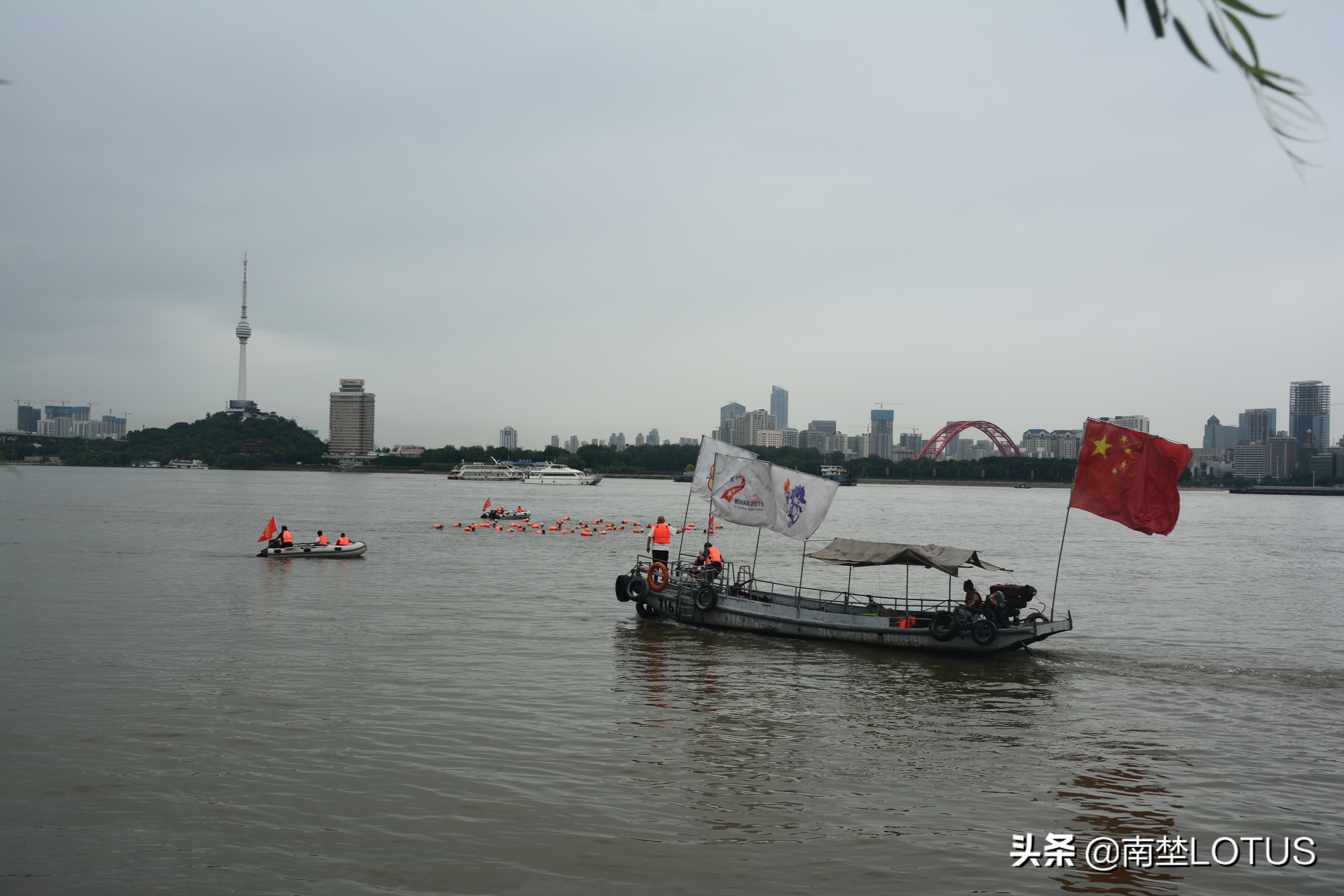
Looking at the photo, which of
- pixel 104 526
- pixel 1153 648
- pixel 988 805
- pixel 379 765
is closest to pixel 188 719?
pixel 379 765

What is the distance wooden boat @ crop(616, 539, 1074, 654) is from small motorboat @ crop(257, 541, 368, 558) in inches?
761

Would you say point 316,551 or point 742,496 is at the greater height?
point 742,496

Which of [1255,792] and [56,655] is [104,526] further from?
[1255,792]

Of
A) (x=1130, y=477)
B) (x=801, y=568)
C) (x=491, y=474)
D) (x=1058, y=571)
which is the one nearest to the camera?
(x=1130, y=477)

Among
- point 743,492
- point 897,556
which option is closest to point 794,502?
point 743,492

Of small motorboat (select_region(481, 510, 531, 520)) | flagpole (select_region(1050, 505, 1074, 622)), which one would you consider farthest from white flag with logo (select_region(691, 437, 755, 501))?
small motorboat (select_region(481, 510, 531, 520))

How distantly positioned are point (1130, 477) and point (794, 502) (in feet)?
26.5

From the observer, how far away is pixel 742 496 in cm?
2522

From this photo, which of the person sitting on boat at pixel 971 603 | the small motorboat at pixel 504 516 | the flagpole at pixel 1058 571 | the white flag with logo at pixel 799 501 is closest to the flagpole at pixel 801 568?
the white flag with logo at pixel 799 501

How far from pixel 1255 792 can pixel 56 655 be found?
2405 cm

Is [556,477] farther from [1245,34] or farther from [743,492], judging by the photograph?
[1245,34]

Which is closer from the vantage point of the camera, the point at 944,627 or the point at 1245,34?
the point at 1245,34

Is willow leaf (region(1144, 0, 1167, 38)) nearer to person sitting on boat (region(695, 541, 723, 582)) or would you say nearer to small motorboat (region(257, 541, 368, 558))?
person sitting on boat (region(695, 541, 723, 582))

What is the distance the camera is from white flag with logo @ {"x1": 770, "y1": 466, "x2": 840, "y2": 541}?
23828 mm
